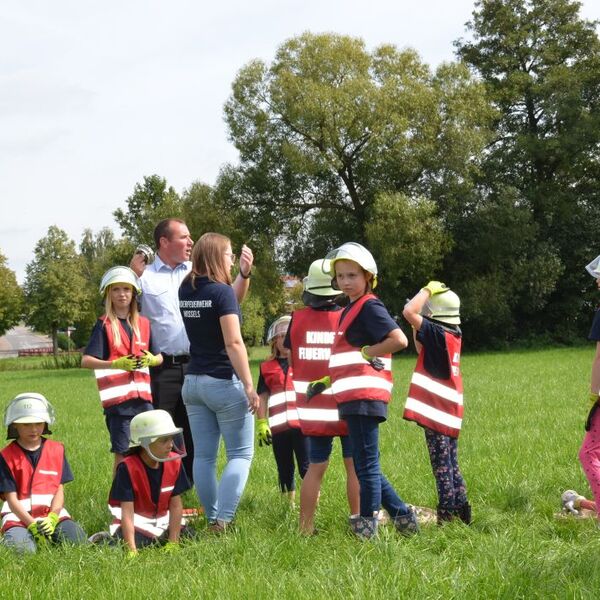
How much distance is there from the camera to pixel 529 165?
3969 cm

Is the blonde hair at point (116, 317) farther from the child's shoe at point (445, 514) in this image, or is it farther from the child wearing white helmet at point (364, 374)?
the child's shoe at point (445, 514)

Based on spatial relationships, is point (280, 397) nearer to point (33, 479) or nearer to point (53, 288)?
point (33, 479)

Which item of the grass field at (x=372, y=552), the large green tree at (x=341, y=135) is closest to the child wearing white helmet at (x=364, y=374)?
the grass field at (x=372, y=552)

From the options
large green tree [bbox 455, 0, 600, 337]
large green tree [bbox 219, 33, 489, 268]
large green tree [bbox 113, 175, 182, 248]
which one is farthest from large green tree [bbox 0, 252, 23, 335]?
large green tree [bbox 455, 0, 600, 337]

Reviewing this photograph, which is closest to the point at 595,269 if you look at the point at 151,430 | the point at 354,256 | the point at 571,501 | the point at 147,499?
the point at 571,501

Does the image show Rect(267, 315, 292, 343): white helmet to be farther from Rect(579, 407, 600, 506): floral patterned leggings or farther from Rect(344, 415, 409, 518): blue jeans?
Rect(579, 407, 600, 506): floral patterned leggings

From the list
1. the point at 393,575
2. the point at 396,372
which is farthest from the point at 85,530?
the point at 396,372

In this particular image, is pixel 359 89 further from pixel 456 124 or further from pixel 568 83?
pixel 568 83

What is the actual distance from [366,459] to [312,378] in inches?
35.0

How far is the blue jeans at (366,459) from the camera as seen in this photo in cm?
552

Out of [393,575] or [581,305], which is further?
[581,305]

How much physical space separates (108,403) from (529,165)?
35513mm

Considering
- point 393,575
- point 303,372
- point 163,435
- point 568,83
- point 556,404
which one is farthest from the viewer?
point 568,83

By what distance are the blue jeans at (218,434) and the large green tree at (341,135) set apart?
2996cm
